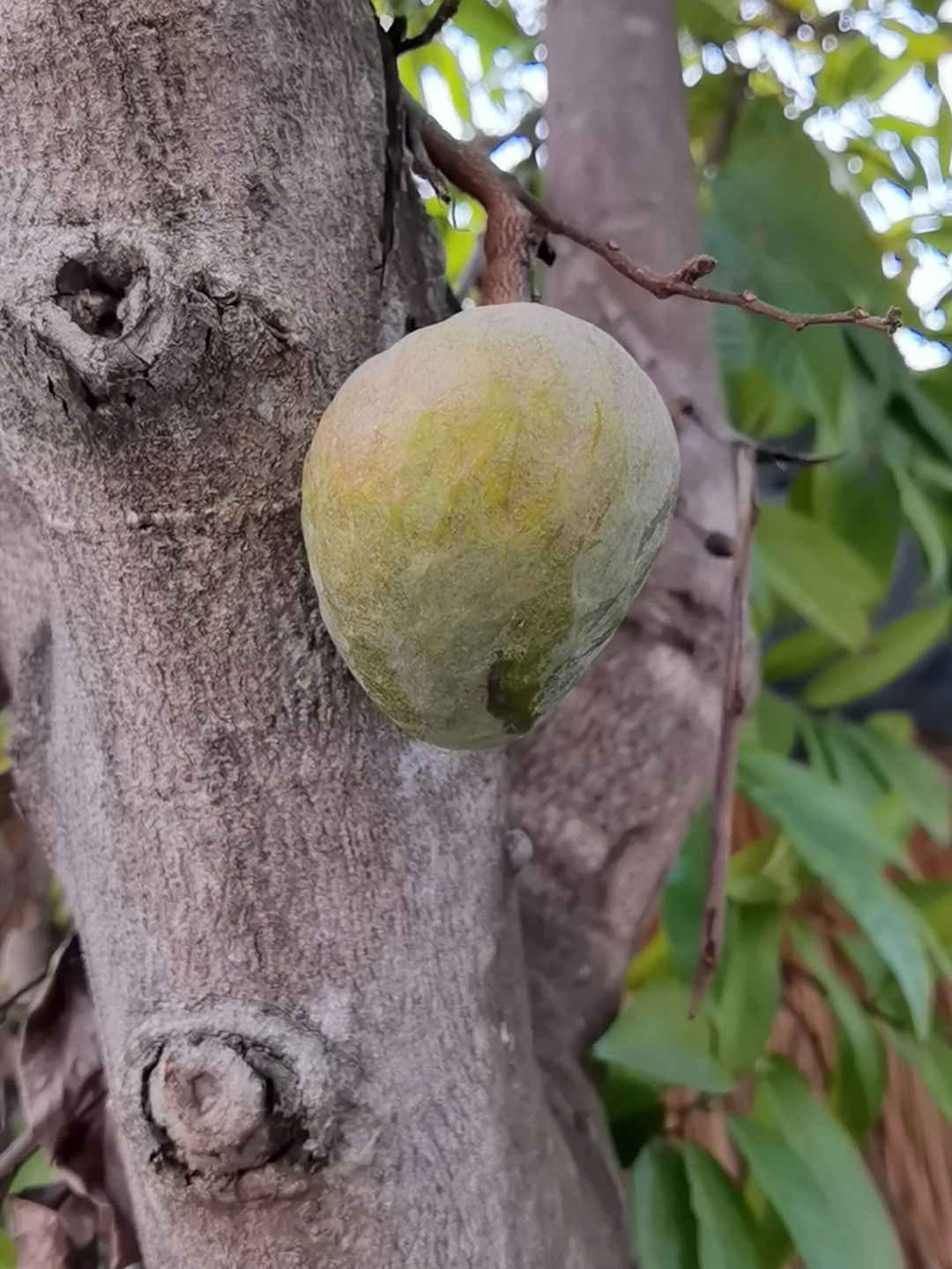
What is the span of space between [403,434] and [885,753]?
2.48ft

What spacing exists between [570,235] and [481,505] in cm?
17

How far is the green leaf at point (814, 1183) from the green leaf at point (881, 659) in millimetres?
368

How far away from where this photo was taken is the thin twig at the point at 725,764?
578 mm

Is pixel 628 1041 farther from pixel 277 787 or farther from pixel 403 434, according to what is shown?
pixel 403 434

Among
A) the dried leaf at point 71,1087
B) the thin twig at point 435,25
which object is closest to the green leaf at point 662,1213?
the dried leaf at point 71,1087

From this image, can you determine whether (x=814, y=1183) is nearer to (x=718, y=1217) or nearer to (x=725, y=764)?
(x=718, y=1217)

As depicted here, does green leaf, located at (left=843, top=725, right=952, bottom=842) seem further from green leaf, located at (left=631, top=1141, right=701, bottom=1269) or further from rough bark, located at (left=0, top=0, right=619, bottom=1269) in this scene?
rough bark, located at (left=0, top=0, right=619, bottom=1269)

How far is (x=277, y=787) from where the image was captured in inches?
16.7

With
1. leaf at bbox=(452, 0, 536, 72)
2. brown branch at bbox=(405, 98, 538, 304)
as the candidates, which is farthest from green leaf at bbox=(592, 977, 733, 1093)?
leaf at bbox=(452, 0, 536, 72)

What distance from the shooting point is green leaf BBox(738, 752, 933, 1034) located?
66 cm

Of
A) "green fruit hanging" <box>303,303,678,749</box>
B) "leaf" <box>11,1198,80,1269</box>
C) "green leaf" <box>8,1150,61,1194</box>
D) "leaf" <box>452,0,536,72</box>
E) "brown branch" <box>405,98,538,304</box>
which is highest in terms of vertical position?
"leaf" <box>452,0,536,72</box>

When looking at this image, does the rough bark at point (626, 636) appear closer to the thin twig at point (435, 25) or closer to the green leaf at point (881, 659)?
the thin twig at point (435, 25)

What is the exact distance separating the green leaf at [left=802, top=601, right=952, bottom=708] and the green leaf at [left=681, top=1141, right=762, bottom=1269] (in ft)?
1.43

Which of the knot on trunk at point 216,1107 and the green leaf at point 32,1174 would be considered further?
the green leaf at point 32,1174
